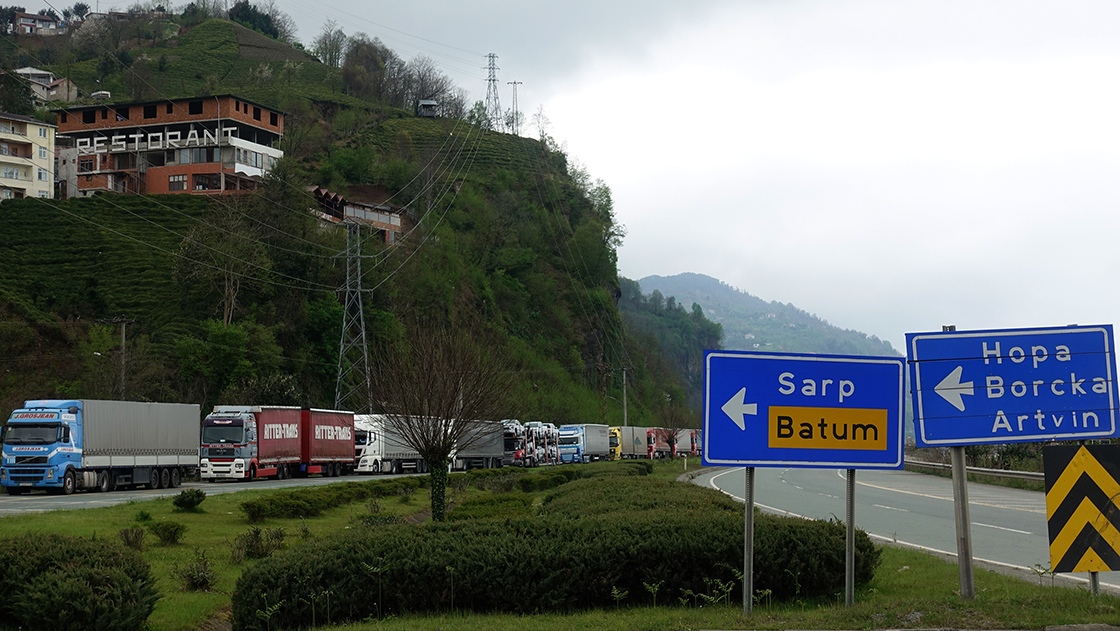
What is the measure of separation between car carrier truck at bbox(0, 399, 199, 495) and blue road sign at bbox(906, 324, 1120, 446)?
107ft

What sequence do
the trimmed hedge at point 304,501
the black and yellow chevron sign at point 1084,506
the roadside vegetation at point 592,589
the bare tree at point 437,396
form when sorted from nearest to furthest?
the roadside vegetation at point 592,589
the black and yellow chevron sign at point 1084,506
the bare tree at point 437,396
the trimmed hedge at point 304,501

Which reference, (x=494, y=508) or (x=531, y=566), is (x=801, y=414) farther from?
(x=494, y=508)

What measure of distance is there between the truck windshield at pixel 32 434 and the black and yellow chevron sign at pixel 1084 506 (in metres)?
33.5

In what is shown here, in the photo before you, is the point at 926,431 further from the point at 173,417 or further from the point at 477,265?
the point at 477,265

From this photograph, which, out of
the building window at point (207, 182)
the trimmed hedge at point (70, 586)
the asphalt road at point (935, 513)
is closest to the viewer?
the trimmed hedge at point (70, 586)

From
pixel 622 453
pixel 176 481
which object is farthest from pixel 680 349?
pixel 176 481

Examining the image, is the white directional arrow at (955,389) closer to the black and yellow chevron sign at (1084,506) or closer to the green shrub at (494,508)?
the black and yellow chevron sign at (1084,506)

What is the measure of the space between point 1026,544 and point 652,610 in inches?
404

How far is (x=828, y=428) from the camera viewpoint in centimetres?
843

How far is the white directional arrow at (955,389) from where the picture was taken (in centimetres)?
828

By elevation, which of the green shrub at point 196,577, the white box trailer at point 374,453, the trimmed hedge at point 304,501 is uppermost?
the green shrub at point 196,577

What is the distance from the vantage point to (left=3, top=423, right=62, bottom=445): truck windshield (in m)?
33.4

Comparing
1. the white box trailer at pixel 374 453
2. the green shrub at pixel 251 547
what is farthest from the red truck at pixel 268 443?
the green shrub at pixel 251 547

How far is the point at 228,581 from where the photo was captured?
13461mm
